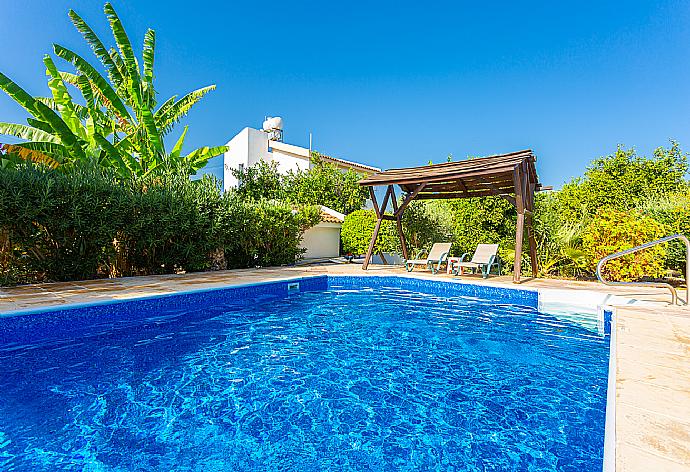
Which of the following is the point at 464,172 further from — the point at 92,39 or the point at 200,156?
the point at 92,39

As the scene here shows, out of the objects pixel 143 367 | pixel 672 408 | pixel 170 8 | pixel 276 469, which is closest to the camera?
pixel 672 408

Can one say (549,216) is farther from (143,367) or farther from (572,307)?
(143,367)

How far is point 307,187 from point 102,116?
11741 millimetres

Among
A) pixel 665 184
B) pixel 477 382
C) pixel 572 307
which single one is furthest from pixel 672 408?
pixel 665 184

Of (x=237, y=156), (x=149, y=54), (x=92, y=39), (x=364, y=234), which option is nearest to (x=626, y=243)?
(x=364, y=234)

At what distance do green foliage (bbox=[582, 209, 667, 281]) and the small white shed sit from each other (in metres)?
11.9

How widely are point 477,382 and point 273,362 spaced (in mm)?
2471

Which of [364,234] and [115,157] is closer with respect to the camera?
[115,157]

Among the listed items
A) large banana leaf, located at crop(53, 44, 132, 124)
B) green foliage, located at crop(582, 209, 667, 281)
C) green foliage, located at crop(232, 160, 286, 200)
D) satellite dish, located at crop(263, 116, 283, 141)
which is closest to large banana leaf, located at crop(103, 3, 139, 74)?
large banana leaf, located at crop(53, 44, 132, 124)

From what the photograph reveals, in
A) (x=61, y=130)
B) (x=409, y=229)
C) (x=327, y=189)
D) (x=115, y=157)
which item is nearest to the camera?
(x=61, y=130)

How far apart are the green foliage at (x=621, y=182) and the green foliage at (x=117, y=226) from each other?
454 inches

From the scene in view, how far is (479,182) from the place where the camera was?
505 inches

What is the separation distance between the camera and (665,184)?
582 inches

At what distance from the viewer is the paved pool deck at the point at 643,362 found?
6.55 ft
